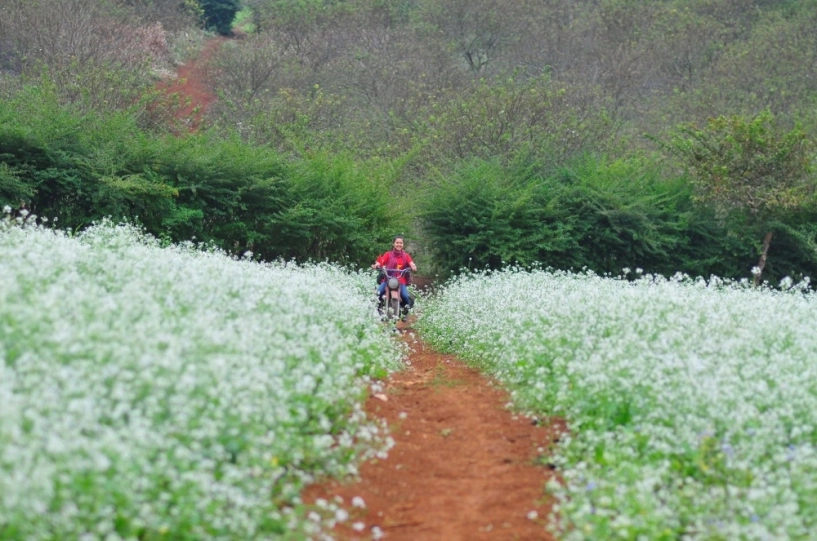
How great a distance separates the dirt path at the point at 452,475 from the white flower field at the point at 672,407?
0.29 m

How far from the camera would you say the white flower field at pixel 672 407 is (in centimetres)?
697

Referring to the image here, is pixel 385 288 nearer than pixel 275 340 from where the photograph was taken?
No

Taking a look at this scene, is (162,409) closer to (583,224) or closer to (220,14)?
(583,224)

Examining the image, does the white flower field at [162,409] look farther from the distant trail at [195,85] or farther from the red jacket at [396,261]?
the distant trail at [195,85]

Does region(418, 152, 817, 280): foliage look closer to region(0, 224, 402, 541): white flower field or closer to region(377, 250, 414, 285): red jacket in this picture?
region(377, 250, 414, 285): red jacket

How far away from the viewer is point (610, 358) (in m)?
9.56

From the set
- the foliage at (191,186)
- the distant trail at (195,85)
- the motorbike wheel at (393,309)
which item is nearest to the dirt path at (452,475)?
the motorbike wheel at (393,309)

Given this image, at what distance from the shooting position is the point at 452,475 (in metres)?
8.34

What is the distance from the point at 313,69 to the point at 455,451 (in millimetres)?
37652

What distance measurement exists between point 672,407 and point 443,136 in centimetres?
2104

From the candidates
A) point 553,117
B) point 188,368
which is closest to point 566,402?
point 188,368

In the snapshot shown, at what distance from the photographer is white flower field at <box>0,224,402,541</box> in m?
5.57

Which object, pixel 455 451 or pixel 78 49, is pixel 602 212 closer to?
pixel 455 451

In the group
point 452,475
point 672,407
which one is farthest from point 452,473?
point 672,407
